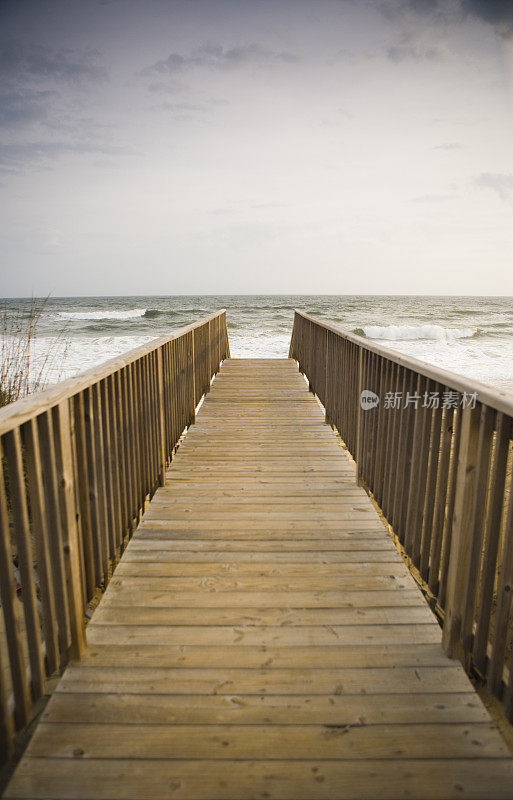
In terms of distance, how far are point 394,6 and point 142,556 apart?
16711 millimetres

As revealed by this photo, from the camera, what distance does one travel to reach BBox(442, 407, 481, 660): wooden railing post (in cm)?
147

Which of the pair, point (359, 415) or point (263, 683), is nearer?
point (263, 683)

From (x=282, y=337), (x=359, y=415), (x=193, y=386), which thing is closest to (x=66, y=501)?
(x=359, y=415)

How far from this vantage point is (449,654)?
1557 mm

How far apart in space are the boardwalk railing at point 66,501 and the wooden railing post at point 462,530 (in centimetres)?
138

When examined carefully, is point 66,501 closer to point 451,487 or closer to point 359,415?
point 451,487

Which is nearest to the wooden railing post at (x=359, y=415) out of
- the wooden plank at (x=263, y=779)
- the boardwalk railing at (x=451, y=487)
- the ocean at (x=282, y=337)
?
the boardwalk railing at (x=451, y=487)

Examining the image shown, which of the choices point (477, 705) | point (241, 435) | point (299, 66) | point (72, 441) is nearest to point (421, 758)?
point (477, 705)

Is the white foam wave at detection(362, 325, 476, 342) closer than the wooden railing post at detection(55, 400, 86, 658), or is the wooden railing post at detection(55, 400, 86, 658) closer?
the wooden railing post at detection(55, 400, 86, 658)

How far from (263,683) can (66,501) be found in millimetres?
929

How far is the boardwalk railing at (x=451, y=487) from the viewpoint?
52.0 inches

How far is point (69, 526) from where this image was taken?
58.5 inches

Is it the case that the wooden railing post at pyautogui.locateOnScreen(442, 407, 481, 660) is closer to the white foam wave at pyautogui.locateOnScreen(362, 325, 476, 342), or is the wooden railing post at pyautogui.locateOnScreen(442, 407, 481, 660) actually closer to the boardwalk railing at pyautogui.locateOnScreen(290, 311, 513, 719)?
the boardwalk railing at pyautogui.locateOnScreen(290, 311, 513, 719)

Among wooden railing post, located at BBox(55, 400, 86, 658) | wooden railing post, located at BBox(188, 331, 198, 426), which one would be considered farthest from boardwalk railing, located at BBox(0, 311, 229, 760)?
wooden railing post, located at BBox(188, 331, 198, 426)
